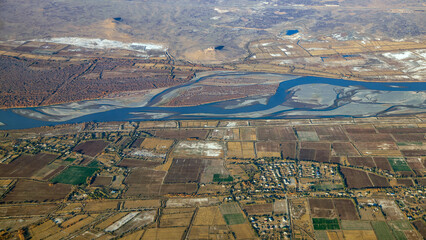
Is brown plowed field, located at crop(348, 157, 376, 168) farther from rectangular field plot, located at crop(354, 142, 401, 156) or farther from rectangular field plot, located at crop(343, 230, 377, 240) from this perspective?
rectangular field plot, located at crop(343, 230, 377, 240)

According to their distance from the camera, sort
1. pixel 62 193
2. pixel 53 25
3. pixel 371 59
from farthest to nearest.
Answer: pixel 53 25 → pixel 371 59 → pixel 62 193

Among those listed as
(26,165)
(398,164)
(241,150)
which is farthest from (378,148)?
(26,165)

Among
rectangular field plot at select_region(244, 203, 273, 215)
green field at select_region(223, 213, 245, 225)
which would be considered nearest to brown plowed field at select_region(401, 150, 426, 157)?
rectangular field plot at select_region(244, 203, 273, 215)

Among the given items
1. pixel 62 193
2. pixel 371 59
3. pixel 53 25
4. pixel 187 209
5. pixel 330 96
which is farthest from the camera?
pixel 53 25

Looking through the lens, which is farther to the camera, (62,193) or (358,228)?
(62,193)

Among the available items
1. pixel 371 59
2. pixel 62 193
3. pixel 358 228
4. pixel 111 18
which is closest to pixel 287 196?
pixel 358 228

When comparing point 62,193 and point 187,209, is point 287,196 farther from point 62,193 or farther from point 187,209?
point 62,193
